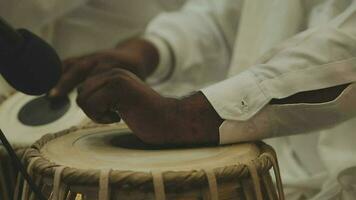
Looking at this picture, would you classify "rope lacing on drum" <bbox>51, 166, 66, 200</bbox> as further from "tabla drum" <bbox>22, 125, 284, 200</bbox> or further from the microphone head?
the microphone head

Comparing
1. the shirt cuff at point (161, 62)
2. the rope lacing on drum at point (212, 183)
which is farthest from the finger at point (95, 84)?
the shirt cuff at point (161, 62)

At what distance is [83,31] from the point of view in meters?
1.65

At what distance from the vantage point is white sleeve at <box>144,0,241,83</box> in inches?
59.9

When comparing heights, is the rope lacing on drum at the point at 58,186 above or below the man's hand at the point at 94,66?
above

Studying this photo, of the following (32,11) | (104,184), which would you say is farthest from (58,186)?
(32,11)

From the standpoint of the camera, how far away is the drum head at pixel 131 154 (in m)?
0.74

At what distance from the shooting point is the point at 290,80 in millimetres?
876

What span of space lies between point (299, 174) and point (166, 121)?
0.44 m

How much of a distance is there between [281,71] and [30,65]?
366mm

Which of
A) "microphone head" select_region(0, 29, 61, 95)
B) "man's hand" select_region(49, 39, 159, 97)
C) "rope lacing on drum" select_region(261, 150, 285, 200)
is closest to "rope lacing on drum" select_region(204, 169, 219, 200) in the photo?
"rope lacing on drum" select_region(261, 150, 285, 200)

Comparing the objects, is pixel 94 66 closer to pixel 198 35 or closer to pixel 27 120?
pixel 27 120

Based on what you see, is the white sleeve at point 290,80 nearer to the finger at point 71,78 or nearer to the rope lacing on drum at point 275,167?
the rope lacing on drum at point 275,167

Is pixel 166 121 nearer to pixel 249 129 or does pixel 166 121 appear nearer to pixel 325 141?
pixel 249 129

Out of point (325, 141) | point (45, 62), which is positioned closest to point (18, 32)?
point (45, 62)
